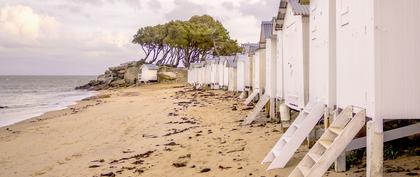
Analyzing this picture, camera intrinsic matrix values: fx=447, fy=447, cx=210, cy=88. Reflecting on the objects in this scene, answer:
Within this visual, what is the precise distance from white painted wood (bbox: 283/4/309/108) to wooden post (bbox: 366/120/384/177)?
4645 millimetres

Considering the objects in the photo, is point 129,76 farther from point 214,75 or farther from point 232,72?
point 232,72

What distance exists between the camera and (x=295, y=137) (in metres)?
8.81

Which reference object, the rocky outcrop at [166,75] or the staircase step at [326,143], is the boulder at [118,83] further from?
the staircase step at [326,143]

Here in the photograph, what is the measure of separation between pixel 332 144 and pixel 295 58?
18.1 ft

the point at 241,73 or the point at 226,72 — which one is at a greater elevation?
the point at 226,72

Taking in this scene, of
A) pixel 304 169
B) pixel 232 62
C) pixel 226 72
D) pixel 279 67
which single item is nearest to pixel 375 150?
pixel 304 169

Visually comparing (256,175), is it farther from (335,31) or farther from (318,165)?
(335,31)

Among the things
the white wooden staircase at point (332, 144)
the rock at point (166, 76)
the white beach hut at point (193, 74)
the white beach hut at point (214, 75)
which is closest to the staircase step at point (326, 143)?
the white wooden staircase at point (332, 144)

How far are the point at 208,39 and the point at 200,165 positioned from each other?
63.9 metres

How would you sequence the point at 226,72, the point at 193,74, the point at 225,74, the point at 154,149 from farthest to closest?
the point at 193,74, the point at 225,74, the point at 226,72, the point at 154,149

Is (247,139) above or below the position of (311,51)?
below

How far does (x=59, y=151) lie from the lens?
13977mm

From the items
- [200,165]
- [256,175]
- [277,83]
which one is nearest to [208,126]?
[277,83]

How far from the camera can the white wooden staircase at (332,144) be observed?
6.98 metres
